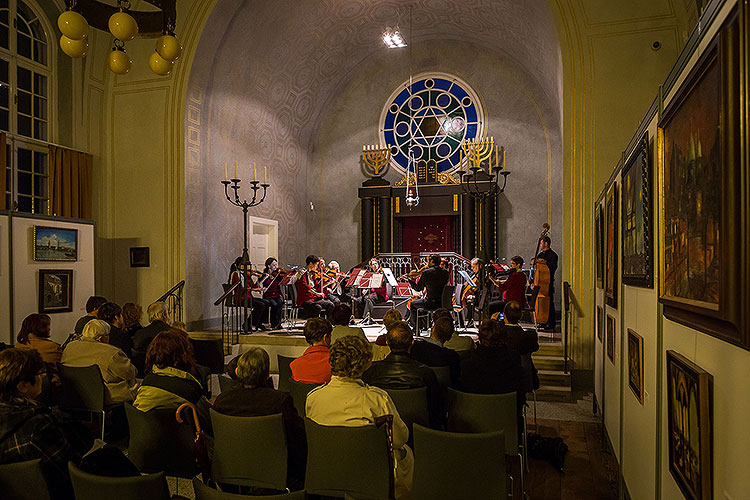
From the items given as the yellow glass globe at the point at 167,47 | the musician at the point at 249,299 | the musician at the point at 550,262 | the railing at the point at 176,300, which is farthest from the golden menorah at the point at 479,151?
the yellow glass globe at the point at 167,47

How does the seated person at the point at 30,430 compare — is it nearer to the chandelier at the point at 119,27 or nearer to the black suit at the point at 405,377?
the black suit at the point at 405,377

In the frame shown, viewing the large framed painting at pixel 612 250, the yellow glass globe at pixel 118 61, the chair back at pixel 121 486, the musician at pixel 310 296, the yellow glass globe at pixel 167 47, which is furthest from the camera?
the musician at pixel 310 296

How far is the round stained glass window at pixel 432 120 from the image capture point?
42.6 feet

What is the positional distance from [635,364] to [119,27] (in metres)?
3.73

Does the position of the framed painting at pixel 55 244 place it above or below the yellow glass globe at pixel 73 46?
below

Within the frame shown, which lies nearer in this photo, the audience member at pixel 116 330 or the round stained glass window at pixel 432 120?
the audience member at pixel 116 330

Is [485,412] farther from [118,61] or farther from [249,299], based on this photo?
[249,299]

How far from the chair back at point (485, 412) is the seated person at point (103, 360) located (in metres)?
2.62

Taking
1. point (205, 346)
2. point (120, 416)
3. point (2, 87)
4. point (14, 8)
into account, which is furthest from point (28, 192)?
point (120, 416)

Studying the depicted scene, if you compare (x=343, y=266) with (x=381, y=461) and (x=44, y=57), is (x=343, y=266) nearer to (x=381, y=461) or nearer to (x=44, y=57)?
(x=44, y=57)

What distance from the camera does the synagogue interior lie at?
1993 millimetres

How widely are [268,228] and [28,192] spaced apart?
474cm

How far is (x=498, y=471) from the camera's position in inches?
96.6

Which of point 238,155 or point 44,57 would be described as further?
point 238,155
